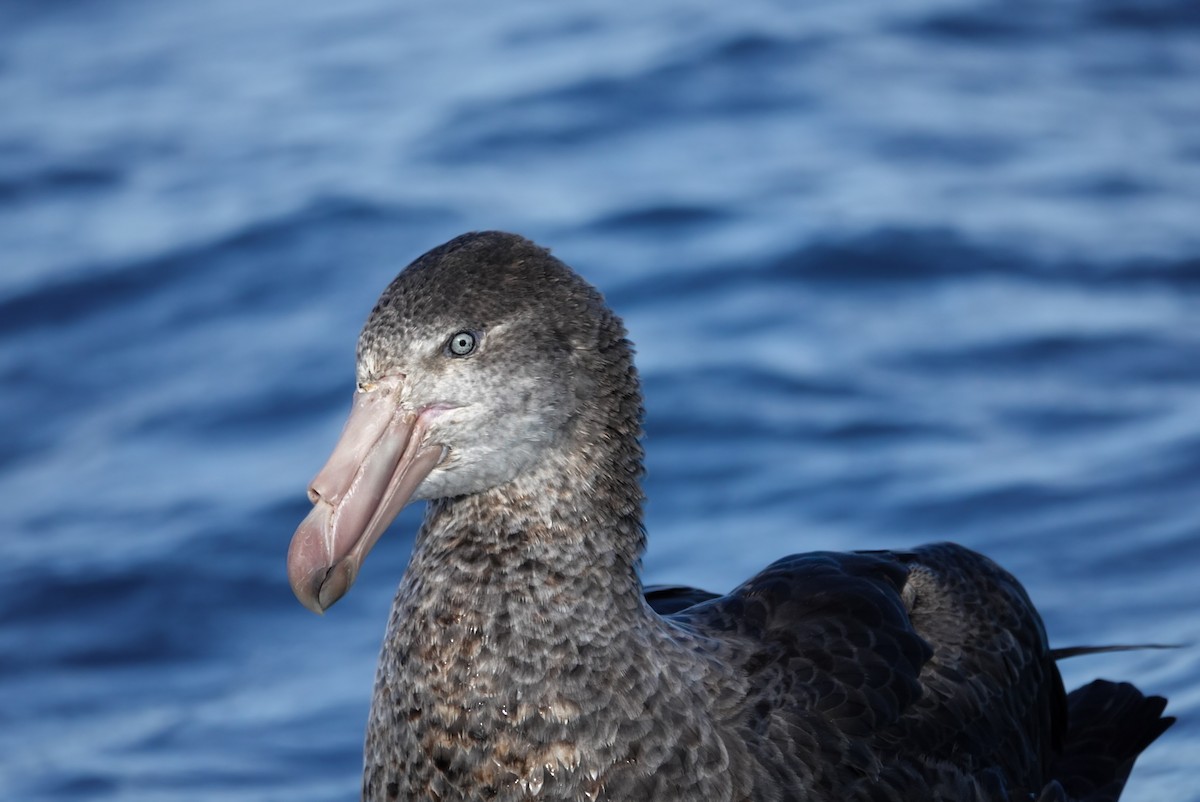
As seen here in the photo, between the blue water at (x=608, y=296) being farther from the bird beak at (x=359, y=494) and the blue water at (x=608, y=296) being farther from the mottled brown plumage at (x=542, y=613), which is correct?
the bird beak at (x=359, y=494)

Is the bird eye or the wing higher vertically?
the bird eye

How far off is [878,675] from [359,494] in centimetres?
138

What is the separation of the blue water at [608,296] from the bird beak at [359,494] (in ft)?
8.30

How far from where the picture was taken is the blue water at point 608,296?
739 centimetres

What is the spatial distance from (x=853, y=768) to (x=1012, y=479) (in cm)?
369

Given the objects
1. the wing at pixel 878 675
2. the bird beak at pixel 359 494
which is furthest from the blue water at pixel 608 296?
the bird beak at pixel 359 494

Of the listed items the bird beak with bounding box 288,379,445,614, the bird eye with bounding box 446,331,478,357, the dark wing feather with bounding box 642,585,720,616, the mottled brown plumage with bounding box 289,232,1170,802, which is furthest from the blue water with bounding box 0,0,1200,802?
the bird eye with bounding box 446,331,478,357

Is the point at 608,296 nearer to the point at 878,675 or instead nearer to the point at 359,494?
the point at 878,675

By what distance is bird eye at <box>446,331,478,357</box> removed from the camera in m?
4.14

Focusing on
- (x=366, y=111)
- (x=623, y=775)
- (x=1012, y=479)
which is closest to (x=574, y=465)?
(x=623, y=775)

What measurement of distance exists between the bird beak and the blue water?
253 centimetres

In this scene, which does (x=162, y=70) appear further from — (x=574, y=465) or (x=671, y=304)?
(x=574, y=465)

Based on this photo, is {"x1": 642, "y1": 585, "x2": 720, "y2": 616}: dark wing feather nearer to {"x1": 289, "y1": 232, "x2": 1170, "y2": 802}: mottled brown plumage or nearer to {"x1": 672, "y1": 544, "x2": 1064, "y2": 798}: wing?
{"x1": 672, "y1": 544, "x2": 1064, "y2": 798}: wing

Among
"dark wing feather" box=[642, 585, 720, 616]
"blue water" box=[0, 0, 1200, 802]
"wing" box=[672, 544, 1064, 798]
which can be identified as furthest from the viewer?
"blue water" box=[0, 0, 1200, 802]
